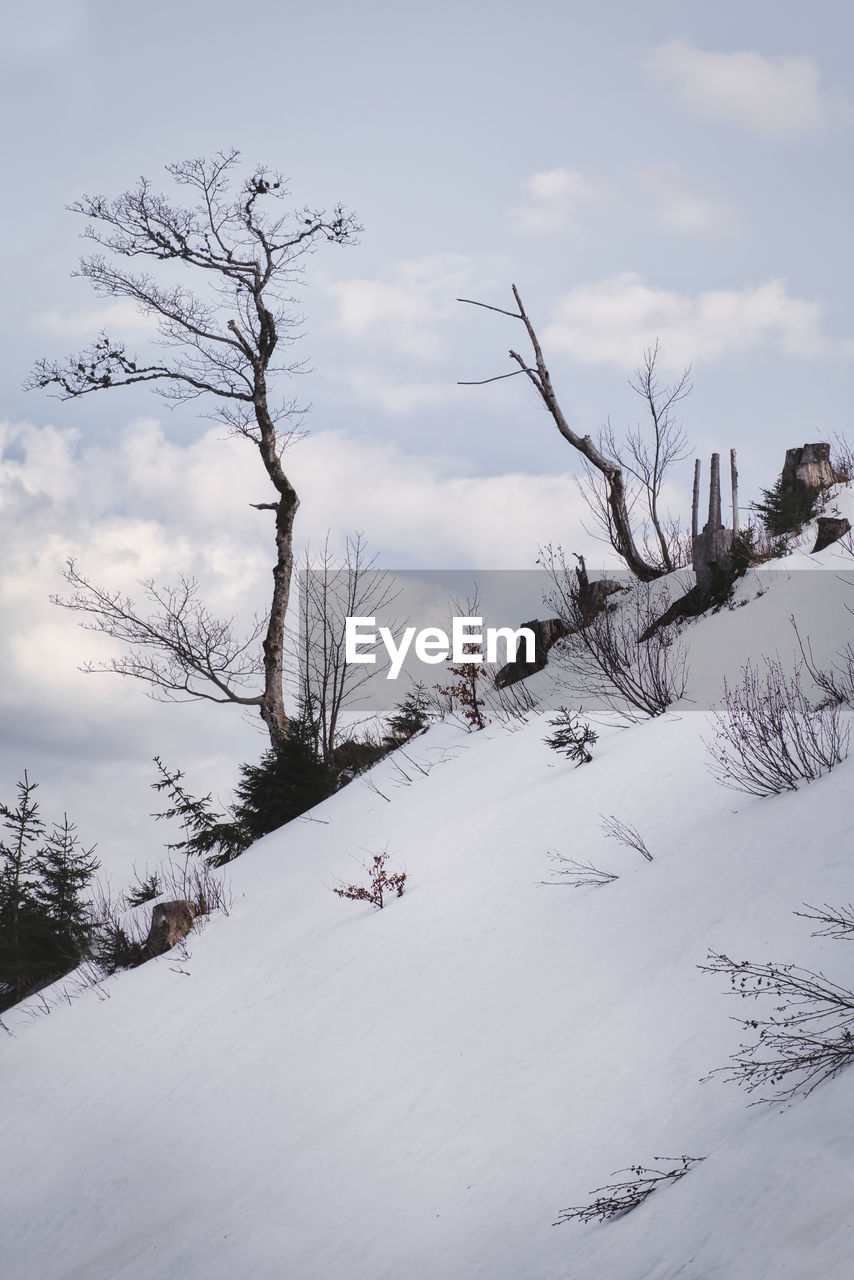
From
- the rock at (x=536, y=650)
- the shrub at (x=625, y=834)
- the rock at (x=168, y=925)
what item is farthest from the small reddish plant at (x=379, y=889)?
the rock at (x=536, y=650)

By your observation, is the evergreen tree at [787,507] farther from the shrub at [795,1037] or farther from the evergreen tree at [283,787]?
the shrub at [795,1037]

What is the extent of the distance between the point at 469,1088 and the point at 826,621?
9.28 metres

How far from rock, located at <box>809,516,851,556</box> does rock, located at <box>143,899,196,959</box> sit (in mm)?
10797

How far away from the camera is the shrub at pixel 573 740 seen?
960cm

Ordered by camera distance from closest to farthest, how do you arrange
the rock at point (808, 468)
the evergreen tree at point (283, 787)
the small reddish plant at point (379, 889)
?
1. the small reddish plant at point (379, 889)
2. the evergreen tree at point (283, 787)
3. the rock at point (808, 468)

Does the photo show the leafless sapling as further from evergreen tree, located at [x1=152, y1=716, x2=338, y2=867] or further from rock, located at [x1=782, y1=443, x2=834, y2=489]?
rock, located at [x1=782, y1=443, x2=834, y2=489]

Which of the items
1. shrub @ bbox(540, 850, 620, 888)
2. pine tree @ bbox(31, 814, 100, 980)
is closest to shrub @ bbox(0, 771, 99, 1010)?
pine tree @ bbox(31, 814, 100, 980)

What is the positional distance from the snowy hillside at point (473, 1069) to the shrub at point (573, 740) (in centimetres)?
16

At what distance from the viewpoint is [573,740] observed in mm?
9711

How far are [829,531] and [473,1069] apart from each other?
1244cm

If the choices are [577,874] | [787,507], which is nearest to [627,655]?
[577,874]

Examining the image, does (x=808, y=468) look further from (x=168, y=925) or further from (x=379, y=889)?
(x=168, y=925)

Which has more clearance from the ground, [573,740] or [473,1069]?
[573,740]

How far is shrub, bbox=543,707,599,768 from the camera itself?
960 centimetres
